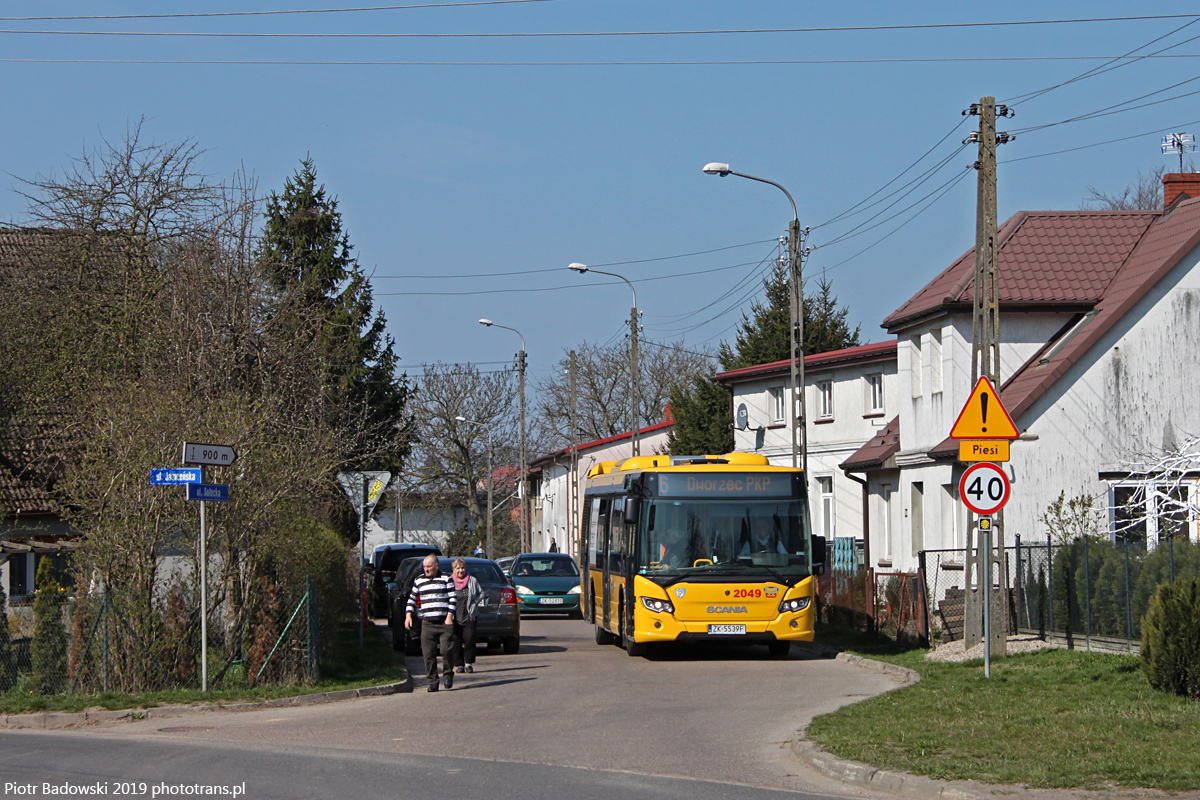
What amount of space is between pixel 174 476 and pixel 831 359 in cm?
2739

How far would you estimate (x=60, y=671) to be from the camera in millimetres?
15141

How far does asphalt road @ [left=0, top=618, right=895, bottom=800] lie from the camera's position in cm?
968

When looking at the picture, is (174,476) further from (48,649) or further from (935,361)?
(935,361)

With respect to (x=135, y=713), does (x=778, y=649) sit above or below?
below

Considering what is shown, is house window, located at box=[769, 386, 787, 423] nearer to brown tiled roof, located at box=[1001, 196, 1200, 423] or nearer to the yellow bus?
brown tiled roof, located at box=[1001, 196, 1200, 423]

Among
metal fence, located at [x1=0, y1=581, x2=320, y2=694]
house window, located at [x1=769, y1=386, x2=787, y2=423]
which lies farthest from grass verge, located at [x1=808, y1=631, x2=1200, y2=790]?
house window, located at [x1=769, y1=386, x2=787, y2=423]

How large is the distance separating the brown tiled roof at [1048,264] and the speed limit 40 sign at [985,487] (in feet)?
37.3

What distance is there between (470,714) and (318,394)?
13.2 m

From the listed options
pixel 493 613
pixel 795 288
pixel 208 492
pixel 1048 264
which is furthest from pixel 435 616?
pixel 1048 264

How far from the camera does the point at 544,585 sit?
110ft

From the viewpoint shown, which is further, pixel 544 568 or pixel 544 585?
pixel 544 568

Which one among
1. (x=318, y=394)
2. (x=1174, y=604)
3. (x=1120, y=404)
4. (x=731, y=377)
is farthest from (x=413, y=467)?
(x=1174, y=604)

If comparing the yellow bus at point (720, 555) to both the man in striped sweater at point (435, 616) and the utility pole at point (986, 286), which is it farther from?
the man in striped sweater at point (435, 616)

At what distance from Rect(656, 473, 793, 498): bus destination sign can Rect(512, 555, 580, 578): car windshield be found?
46.8 feet
